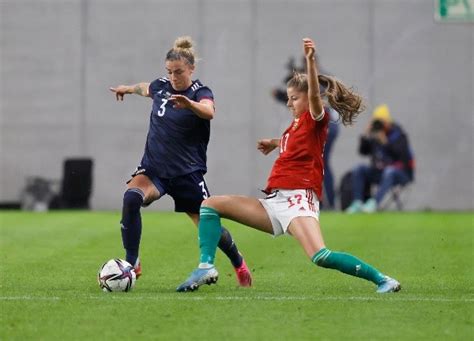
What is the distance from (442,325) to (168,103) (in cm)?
371

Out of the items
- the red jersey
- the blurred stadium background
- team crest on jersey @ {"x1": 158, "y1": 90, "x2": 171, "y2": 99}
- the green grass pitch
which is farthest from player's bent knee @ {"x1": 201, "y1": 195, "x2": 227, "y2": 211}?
the blurred stadium background

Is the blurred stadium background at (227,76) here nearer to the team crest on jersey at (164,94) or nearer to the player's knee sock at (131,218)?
the team crest on jersey at (164,94)

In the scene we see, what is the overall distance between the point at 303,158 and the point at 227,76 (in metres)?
18.8

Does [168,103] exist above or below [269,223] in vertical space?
above

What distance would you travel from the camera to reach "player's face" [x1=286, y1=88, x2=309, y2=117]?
9836mm

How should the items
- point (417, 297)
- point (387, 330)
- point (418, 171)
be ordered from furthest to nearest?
point (418, 171), point (417, 297), point (387, 330)

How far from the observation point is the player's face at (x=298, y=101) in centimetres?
984

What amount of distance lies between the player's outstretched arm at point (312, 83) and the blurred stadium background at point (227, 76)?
61.2 feet

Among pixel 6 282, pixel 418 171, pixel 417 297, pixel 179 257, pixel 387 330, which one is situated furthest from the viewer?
pixel 418 171

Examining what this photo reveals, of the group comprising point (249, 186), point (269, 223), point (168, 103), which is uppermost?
point (168, 103)

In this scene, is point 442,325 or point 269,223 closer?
point 442,325

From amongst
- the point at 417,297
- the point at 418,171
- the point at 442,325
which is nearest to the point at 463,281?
the point at 417,297

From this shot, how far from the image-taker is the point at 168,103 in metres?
10.9

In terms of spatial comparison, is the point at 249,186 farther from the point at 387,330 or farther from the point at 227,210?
the point at 387,330
